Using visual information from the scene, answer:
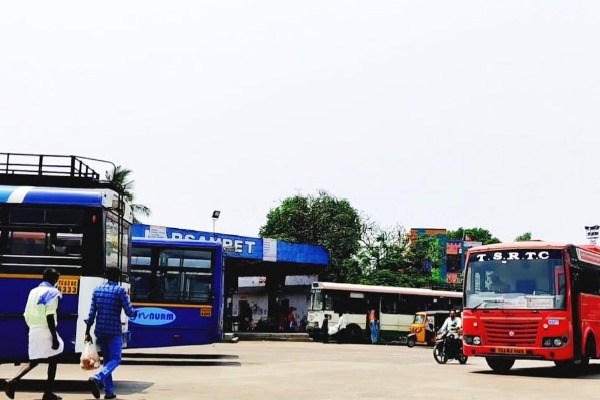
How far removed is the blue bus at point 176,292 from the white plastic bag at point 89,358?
9.70m

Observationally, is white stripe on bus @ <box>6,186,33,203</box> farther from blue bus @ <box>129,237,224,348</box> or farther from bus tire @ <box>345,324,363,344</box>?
bus tire @ <box>345,324,363,344</box>

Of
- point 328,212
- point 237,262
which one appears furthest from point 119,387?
point 328,212

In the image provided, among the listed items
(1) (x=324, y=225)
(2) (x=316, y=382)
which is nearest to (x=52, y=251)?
(2) (x=316, y=382)

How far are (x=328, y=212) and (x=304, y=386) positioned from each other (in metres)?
56.4

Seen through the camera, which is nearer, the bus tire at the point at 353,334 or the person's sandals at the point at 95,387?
the person's sandals at the point at 95,387

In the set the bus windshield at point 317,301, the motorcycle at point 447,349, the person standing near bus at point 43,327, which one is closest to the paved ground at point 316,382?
the person standing near bus at point 43,327

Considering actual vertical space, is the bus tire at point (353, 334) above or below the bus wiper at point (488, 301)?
below

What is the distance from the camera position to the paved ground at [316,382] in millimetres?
12703

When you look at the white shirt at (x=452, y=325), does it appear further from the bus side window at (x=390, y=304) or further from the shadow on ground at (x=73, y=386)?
the bus side window at (x=390, y=304)

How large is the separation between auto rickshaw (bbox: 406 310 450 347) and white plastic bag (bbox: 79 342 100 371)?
28.5 metres

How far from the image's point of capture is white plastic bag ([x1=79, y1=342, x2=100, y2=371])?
1135cm

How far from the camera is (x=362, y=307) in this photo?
4103 cm

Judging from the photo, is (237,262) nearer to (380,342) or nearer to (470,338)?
(380,342)

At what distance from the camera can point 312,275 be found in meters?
54.2
